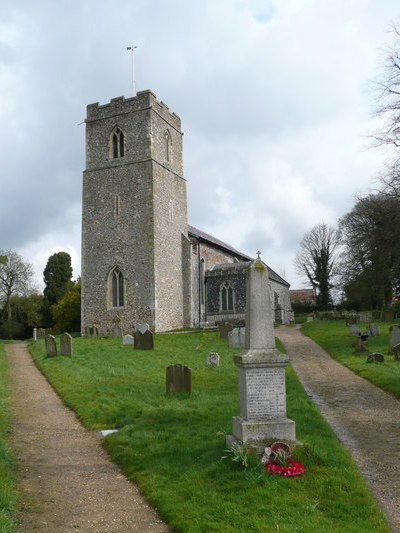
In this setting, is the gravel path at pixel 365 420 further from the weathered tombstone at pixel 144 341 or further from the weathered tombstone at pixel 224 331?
the weathered tombstone at pixel 224 331

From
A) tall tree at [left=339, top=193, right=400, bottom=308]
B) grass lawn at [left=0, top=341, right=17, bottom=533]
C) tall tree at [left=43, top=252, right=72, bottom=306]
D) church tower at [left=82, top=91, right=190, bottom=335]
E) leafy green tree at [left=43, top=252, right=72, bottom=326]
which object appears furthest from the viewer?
tall tree at [left=43, top=252, right=72, bottom=306]

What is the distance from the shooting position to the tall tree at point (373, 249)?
19594mm

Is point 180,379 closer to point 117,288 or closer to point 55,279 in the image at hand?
point 117,288

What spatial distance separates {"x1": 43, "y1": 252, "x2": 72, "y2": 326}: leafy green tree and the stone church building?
17.0 meters

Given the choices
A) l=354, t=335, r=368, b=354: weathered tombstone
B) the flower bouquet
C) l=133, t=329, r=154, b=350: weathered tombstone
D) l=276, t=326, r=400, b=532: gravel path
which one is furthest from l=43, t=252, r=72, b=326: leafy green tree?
the flower bouquet

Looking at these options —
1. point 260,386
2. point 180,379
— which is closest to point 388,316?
point 180,379

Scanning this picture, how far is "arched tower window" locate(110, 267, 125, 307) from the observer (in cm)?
2885

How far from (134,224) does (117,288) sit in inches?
152

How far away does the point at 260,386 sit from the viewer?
6223 millimetres

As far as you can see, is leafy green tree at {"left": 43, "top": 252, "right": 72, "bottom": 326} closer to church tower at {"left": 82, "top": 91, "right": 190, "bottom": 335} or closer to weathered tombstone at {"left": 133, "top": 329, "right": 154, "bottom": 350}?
church tower at {"left": 82, "top": 91, "right": 190, "bottom": 335}

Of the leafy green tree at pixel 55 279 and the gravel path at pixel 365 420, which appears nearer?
the gravel path at pixel 365 420

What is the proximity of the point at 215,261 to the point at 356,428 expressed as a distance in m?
30.0

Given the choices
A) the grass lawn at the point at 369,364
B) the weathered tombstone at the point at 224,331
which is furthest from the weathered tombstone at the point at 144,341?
the grass lawn at the point at 369,364

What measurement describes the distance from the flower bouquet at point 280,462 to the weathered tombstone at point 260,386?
0.87 ft
